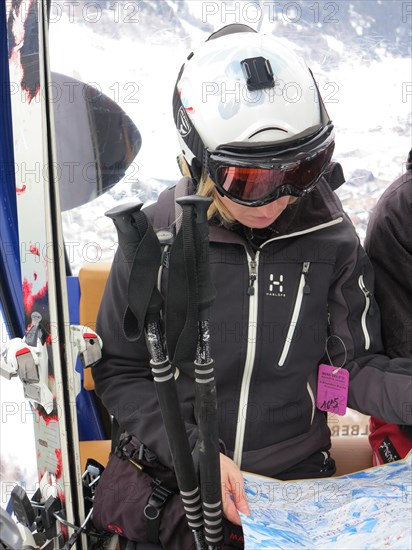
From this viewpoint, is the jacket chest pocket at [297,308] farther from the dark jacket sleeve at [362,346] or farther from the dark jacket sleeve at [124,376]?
the dark jacket sleeve at [124,376]

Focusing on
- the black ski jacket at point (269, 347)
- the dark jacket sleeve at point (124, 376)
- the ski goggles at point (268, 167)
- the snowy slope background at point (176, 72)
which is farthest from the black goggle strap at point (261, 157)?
the snowy slope background at point (176, 72)

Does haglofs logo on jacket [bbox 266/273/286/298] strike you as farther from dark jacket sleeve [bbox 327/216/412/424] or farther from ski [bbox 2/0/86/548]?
ski [bbox 2/0/86/548]

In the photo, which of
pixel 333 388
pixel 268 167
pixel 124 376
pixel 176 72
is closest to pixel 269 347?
pixel 333 388

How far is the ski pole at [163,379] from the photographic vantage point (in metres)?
1.03

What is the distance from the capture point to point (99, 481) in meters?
1.48

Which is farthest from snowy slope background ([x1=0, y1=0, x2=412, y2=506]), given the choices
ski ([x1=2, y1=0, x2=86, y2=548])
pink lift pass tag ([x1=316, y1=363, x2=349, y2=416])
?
pink lift pass tag ([x1=316, y1=363, x2=349, y2=416])

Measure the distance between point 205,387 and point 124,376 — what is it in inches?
17.5

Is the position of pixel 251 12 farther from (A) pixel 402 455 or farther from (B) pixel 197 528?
(B) pixel 197 528

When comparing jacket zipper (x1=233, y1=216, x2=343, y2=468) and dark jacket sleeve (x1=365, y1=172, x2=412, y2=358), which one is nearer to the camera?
jacket zipper (x1=233, y1=216, x2=343, y2=468)

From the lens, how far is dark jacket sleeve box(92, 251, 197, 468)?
143 centimetres

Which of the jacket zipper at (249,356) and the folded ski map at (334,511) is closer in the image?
the folded ski map at (334,511)

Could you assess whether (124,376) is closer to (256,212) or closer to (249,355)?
(249,355)

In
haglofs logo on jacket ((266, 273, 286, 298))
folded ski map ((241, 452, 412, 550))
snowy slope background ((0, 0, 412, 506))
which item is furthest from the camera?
snowy slope background ((0, 0, 412, 506))

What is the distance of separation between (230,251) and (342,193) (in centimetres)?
108
